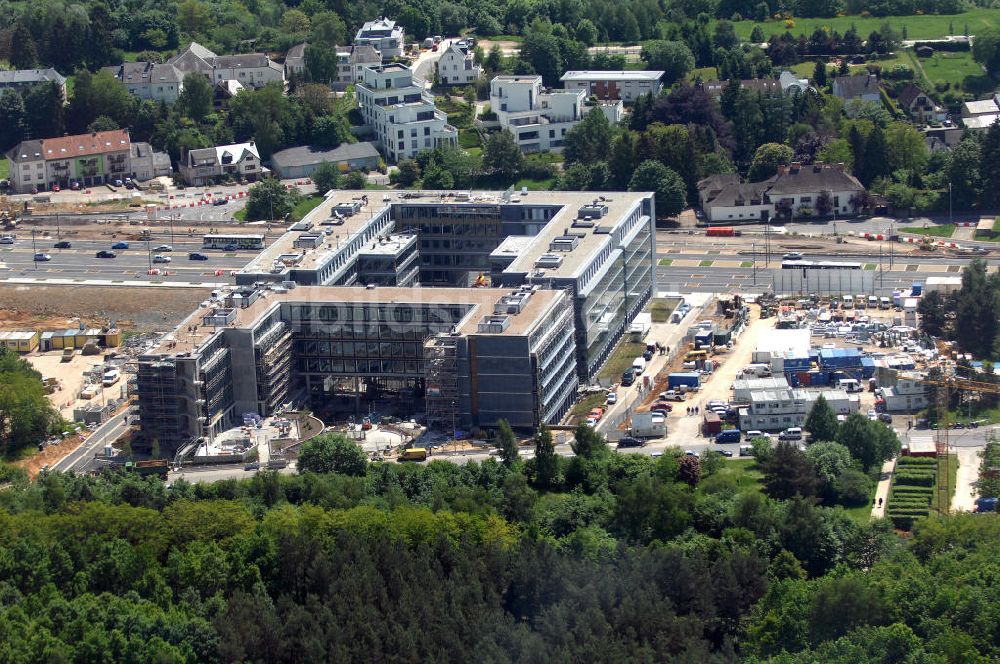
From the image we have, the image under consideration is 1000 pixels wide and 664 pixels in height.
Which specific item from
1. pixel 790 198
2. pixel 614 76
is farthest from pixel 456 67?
pixel 790 198

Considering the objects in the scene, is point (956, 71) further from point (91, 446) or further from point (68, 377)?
point (91, 446)

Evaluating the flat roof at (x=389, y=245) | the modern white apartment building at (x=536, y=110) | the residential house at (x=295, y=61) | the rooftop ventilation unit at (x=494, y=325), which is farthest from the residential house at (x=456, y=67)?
the rooftop ventilation unit at (x=494, y=325)

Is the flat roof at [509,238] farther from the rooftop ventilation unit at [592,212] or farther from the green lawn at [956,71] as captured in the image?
the green lawn at [956,71]

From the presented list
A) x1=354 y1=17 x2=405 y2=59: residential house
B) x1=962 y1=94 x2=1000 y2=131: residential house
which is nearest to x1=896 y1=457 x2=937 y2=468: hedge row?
x1=962 y1=94 x2=1000 y2=131: residential house

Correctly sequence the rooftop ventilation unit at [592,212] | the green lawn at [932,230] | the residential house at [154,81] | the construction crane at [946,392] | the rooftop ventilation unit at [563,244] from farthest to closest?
the residential house at [154,81]
the green lawn at [932,230]
the rooftop ventilation unit at [592,212]
the rooftop ventilation unit at [563,244]
the construction crane at [946,392]

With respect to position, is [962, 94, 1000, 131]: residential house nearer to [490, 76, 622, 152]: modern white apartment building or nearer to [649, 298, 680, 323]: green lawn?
[490, 76, 622, 152]: modern white apartment building

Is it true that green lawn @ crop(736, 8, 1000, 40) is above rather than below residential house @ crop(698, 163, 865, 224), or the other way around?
above
